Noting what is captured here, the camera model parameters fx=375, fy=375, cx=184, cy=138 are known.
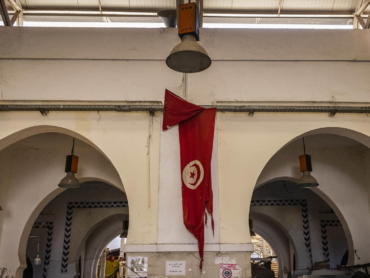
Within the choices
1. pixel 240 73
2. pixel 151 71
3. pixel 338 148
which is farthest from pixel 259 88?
pixel 338 148

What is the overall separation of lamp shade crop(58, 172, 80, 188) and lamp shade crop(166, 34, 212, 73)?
2.84m

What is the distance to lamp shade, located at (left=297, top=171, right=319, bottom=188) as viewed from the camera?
590 cm

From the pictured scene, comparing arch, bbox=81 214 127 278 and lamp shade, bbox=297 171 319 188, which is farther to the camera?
arch, bbox=81 214 127 278

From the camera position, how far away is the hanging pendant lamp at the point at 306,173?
592cm

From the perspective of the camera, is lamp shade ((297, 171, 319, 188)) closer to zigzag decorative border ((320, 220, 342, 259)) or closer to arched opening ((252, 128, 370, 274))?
arched opening ((252, 128, 370, 274))

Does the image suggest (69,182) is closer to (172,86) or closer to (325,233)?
(172,86)

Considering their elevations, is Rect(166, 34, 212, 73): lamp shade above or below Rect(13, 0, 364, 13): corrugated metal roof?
below

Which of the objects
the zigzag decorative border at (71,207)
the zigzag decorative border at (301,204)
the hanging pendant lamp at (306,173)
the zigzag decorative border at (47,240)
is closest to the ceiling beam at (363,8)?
the hanging pendant lamp at (306,173)

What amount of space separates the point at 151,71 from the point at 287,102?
2.03 metres

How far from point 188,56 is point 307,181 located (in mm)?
3083

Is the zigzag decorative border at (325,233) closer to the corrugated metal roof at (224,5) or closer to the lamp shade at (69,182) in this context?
the corrugated metal roof at (224,5)

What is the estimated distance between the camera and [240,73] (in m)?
5.56

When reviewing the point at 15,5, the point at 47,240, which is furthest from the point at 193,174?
the point at 47,240

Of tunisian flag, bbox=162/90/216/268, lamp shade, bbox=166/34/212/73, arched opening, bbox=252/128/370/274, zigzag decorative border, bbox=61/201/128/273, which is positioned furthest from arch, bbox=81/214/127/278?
lamp shade, bbox=166/34/212/73
